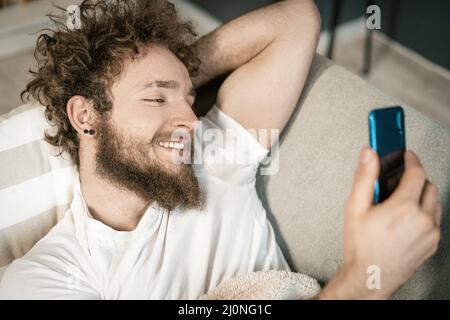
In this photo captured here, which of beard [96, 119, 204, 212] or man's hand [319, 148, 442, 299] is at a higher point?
man's hand [319, 148, 442, 299]

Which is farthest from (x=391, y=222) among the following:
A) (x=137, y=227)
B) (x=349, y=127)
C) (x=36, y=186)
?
(x=36, y=186)

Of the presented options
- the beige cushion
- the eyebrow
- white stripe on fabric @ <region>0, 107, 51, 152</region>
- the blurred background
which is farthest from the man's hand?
the blurred background

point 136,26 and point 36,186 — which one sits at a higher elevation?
point 136,26

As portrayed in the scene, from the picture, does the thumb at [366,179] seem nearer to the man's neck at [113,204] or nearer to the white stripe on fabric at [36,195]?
the man's neck at [113,204]

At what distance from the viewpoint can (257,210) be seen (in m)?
1.26

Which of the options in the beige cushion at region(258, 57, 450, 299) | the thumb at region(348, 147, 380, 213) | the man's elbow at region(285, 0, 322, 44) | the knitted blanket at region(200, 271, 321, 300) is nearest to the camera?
the thumb at region(348, 147, 380, 213)

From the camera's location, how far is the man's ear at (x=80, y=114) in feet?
4.02

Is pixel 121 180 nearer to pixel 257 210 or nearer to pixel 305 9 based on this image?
pixel 257 210

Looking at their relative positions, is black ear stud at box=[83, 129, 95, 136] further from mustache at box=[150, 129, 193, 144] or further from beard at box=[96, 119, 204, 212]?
mustache at box=[150, 129, 193, 144]

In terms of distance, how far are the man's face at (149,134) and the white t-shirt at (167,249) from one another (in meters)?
0.06

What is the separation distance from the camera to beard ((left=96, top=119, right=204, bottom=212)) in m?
1.19

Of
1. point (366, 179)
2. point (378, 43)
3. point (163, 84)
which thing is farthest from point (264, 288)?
point (378, 43)

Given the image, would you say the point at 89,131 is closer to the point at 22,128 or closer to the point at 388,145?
the point at 22,128
